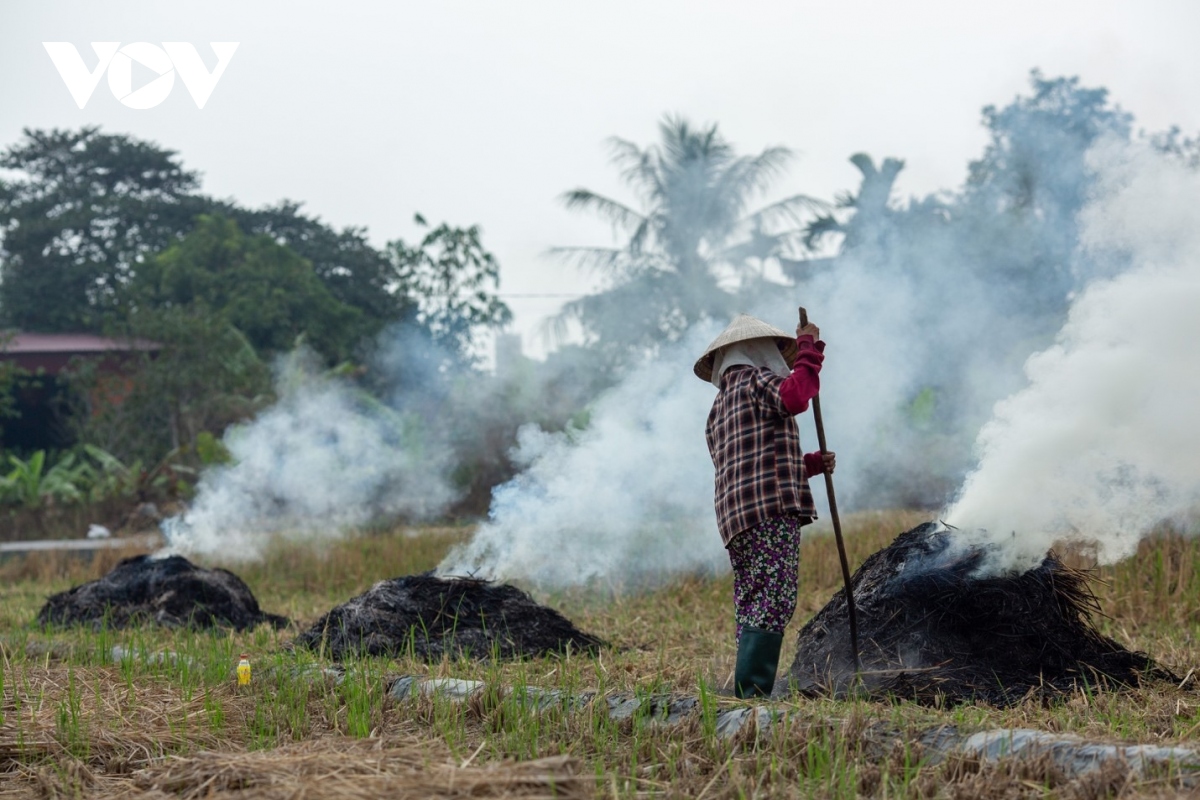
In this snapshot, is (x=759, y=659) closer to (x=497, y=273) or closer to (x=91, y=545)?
(x=91, y=545)

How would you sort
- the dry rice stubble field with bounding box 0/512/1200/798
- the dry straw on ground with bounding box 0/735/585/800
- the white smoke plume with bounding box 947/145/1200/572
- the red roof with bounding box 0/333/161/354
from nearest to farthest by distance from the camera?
the dry straw on ground with bounding box 0/735/585/800 < the dry rice stubble field with bounding box 0/512/1200/798 < the white smoke plume with bounding box 947/145/1200/572 < the red roof with bounding box 0/333/161/354

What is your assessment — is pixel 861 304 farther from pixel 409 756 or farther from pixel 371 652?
pixel 409 756

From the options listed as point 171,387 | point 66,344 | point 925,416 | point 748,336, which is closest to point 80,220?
point 66,344

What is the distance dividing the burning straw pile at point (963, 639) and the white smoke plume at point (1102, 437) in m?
0.16

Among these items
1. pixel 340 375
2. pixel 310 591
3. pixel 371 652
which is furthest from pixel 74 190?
pixel 371 652

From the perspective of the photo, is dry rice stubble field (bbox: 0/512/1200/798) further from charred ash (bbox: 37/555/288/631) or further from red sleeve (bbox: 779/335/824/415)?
charred ash (bbox: 37/555/288/631)

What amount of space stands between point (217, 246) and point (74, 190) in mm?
7999

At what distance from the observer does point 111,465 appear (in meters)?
21.3

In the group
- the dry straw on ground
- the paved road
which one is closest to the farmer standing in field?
the dry straw on ground

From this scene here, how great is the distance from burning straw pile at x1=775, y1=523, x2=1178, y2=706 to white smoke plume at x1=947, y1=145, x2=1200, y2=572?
162 mm

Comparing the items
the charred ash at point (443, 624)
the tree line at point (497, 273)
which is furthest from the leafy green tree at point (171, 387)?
the charred ash at point (443, 624)

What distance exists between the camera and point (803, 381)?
199 inches

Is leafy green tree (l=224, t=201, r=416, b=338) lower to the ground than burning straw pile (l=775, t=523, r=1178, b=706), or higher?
higher

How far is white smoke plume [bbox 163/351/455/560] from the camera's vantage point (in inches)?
666
